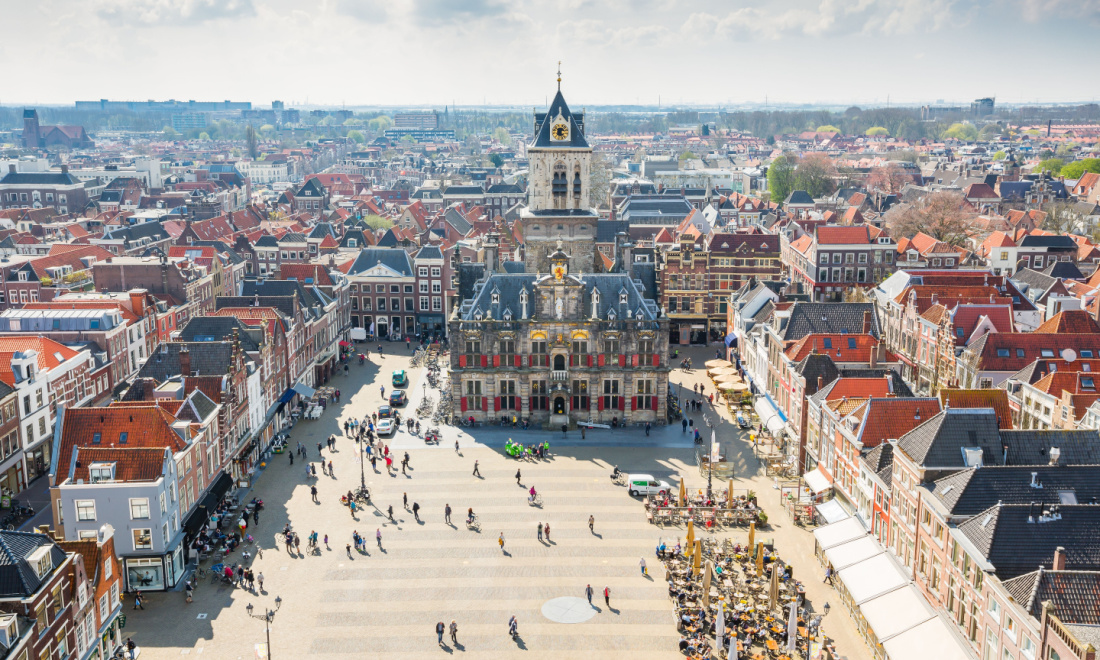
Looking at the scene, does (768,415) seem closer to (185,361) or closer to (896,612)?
Result: (896,612)

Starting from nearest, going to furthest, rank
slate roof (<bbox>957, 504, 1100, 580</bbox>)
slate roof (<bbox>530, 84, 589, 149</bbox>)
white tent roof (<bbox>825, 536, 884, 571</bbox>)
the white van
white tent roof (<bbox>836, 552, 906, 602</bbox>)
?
slate roof (<bbox>957, 504, 1100, 580</bbox>)
white tent roof (<bbox>836, 552, 906, 602</bbox>)
white tent roof (<bbox>825, 536, 884, 571</bbox>)
the white van
slate roof (<bbox>530, 84, 589, 149</bbox>)

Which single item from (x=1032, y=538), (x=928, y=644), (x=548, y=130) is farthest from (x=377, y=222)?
(x=1032, y=538)

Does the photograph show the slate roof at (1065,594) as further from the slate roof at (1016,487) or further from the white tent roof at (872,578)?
the white tent roof at (872,578)

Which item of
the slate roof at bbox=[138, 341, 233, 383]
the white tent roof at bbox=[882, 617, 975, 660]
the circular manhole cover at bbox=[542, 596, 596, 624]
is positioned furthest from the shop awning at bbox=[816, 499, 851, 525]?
the slate roof at bbox=[138, 341, 233, 383]

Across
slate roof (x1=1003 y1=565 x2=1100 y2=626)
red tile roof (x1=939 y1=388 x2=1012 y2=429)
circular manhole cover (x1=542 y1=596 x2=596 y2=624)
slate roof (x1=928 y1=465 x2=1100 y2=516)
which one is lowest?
circular manhole cover (x1=542 y1=596 x2=596 y2=624)

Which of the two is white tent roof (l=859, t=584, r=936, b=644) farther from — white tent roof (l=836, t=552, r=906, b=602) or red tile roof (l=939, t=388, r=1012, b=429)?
red tile roof (l=939, t=388, r=1012, b=429)

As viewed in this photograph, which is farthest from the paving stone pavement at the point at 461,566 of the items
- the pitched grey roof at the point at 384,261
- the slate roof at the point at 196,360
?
the pitched grey roof at the point at 384,261

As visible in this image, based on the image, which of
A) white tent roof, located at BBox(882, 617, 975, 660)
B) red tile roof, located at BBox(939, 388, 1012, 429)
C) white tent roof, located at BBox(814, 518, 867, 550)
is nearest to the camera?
white tent roof, located at BBox(882, 617, 975, 660)
